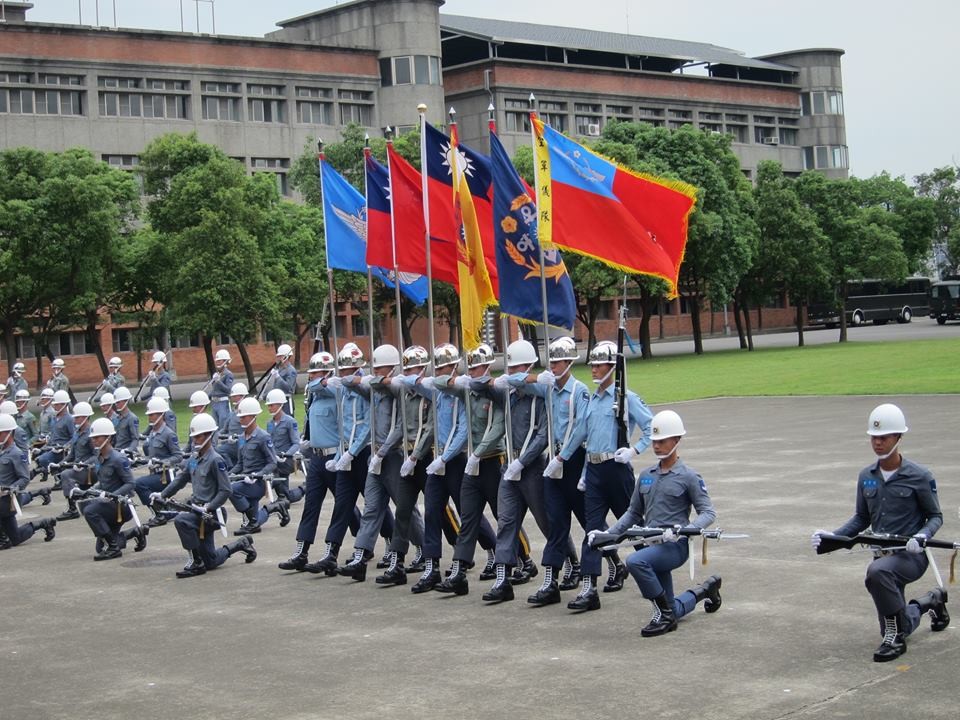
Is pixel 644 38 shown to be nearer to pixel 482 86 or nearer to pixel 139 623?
pixel 482 86

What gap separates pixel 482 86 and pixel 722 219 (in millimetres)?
24522

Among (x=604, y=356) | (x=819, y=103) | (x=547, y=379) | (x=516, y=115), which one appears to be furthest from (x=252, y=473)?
(x=819, y=103)

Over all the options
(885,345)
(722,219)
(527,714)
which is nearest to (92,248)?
(722,219)

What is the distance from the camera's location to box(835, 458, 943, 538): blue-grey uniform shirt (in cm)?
958

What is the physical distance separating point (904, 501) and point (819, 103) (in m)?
96.8

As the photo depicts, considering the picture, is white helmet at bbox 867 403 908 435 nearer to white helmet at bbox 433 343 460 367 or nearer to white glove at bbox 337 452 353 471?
white helmet at bbox 433 343 460 367

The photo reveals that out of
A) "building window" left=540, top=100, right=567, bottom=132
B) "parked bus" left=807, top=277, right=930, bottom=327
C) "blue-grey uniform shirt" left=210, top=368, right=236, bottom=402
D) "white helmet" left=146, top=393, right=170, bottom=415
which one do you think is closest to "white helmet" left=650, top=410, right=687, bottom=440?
"white helmet" left=146, top=393, right=170, bottom=415

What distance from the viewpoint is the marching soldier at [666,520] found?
1038 centimetres

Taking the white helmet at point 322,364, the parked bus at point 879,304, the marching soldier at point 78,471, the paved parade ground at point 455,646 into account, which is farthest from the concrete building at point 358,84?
the paved parade ground at point 455,646

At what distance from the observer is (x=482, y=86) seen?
8081cm

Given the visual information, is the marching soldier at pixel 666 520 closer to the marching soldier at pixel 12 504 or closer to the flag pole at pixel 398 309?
the flag pole at pixel 398 309

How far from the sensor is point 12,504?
58.8 ft

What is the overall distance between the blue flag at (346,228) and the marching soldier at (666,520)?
254 inches

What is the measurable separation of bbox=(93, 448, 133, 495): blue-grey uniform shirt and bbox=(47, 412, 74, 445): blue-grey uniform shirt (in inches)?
332
